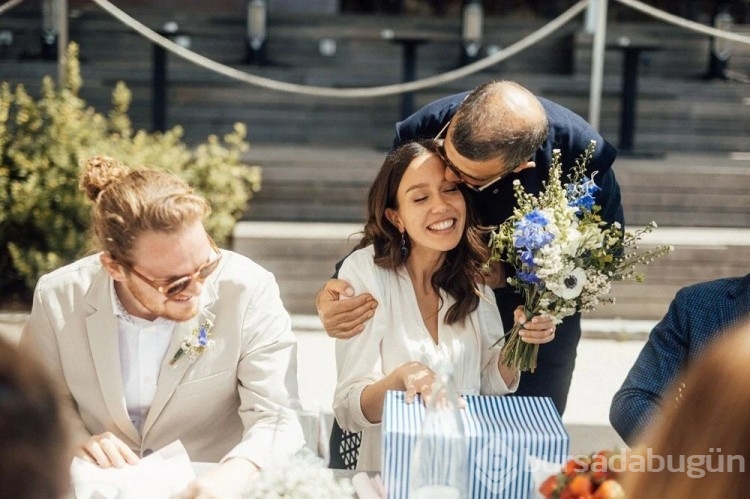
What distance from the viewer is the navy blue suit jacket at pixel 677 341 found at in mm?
2332

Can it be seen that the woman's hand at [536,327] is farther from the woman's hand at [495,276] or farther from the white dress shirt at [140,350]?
the white dress shirt at [140,350]

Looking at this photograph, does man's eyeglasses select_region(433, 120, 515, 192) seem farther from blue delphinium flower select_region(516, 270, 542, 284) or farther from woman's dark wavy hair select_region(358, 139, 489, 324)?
blue delphinium flower select_region(516, 270, 542, 284)

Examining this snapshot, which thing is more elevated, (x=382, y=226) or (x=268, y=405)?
(x=382, y=226)

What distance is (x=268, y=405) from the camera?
239 centimetres

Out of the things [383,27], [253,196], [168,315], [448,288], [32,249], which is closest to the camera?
[168,315]

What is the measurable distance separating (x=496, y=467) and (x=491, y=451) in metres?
0.04

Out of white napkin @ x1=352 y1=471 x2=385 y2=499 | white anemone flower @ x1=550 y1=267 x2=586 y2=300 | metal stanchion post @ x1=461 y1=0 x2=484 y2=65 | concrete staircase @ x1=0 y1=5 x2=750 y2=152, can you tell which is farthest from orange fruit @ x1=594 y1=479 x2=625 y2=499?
metal stanchion post @ x1=461 y1=0 x2=484 y2=65

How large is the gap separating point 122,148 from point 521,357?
3650 millimetres

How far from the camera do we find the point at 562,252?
2205 millimetres

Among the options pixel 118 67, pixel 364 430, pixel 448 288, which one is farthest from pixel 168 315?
pixel 118 67

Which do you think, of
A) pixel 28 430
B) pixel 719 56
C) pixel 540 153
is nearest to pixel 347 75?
pixel 719 56

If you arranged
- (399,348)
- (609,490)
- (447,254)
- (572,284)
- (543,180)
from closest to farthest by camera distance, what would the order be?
(609,490), (572,284), (399,348), (447,254), (543,180)

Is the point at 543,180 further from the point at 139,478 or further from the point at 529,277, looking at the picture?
the point at 139,478

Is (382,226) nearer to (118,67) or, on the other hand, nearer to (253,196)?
(253,196)
